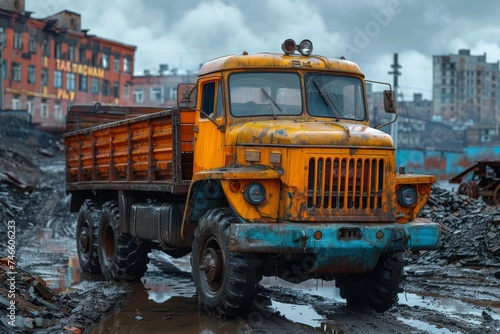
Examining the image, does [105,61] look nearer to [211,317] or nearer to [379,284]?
[211,317]

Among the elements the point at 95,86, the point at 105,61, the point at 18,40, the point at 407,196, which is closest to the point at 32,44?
the point at 18,40

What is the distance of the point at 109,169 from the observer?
1297 cm

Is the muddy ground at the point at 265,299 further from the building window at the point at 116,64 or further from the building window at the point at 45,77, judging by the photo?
the building window at the point at 116,64

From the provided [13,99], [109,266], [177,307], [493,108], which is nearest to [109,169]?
[109,266]

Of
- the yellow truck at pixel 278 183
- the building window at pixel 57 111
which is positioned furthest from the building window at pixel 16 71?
the yellow truck at pixel 278 183

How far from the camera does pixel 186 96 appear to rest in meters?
10.0

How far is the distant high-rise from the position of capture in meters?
138

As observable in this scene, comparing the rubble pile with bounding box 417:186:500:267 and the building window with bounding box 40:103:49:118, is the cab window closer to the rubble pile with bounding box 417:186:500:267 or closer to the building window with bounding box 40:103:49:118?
the rubble pile with bounding box 417:186:500:267

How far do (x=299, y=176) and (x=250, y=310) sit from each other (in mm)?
1781

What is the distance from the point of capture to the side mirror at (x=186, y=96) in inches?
396

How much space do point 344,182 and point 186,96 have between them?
7.98 feet

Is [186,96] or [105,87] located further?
[105,87]

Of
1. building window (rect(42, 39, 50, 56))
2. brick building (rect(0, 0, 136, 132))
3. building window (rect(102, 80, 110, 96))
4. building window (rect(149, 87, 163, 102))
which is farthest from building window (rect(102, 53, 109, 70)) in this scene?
building window (rect(149, 87, 163, 102))

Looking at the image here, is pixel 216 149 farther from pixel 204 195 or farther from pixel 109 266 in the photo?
pixel 109 266
